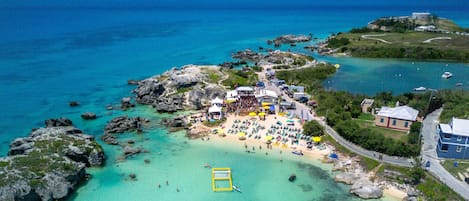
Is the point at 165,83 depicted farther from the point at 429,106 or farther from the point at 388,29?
the point at 388,29

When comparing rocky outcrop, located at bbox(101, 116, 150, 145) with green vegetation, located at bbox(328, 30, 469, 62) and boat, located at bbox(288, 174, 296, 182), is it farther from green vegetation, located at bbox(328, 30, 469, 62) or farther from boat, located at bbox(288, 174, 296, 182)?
green vegetation, located at bbox(328, 30, 469, 62)

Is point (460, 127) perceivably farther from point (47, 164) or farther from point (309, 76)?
point (47, 164)

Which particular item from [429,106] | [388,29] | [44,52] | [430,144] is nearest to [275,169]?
[430,144]

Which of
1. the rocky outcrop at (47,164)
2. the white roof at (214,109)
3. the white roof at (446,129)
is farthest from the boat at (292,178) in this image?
the rocky outcrop at (47,164)

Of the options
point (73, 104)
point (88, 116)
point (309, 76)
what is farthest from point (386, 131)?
point (73, 104)

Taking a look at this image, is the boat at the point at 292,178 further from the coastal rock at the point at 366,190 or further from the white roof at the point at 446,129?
the white roof at the point at 446,129

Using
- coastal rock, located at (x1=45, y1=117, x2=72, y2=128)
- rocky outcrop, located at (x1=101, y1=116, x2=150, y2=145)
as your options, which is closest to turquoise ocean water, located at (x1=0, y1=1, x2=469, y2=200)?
rocky outcrop, located at (x1=101, y1=116, x2=150, y2=145)
